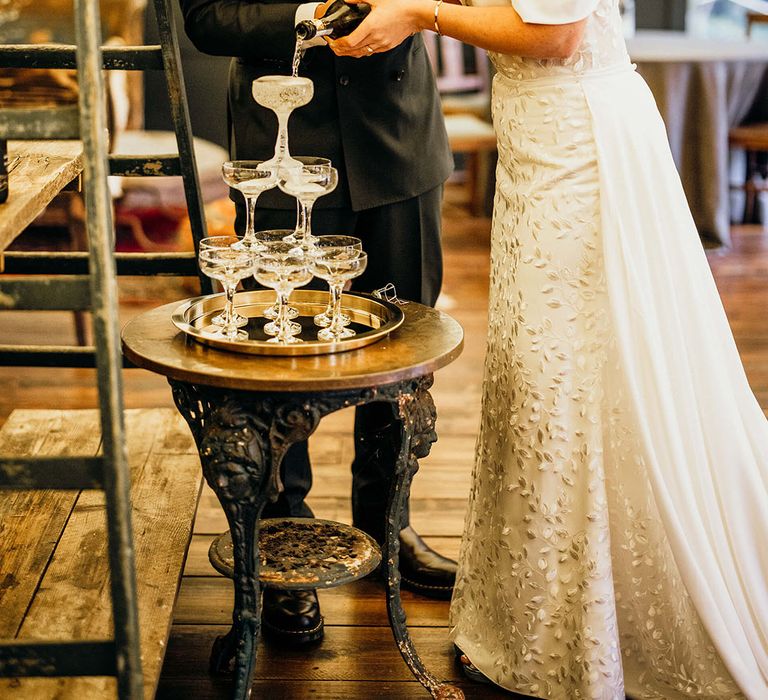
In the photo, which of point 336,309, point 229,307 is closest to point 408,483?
point 336,309

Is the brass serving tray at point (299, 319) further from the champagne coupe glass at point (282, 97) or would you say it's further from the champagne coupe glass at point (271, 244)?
the champagne coupe glass at point (282, 97)

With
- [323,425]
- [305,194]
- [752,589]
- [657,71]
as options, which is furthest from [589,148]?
[657,71]

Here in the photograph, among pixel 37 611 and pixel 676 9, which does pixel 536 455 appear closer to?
pixel 37 611

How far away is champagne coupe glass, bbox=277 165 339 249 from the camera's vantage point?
1953 millimetres

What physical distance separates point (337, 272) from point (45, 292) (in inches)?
23.1

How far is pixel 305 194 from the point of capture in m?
1.96

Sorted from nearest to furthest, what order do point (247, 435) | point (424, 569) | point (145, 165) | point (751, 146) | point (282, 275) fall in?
point (247, 435)
point (282, 275)
point (145, 165)
point (424, 569)
point (751, 146)

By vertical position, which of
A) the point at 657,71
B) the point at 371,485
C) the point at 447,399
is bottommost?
the point at 447,399

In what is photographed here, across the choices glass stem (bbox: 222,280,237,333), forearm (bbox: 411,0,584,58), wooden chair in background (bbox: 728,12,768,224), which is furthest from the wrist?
wooden chair in background (bbox: 728,12,768,224)

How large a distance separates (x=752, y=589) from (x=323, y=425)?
1.83m

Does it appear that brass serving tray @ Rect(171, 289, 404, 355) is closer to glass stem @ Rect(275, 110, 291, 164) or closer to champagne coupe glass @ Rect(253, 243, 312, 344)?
champagne coupe glass @ Rect(253, 243, 312, 344)

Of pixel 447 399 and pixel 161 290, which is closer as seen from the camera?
pixel 447 399

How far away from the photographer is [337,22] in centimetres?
205

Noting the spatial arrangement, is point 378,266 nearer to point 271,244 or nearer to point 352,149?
point 352,149
